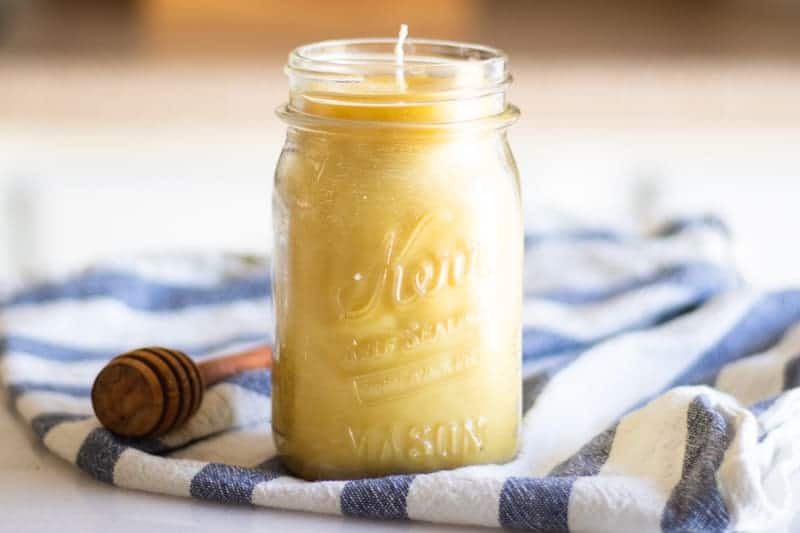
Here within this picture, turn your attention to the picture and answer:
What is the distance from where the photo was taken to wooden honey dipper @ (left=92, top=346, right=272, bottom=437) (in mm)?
679

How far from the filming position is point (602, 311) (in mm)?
917

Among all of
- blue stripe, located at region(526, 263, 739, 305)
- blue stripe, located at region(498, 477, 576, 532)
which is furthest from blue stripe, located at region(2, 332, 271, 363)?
blue stripe, located at region(498, 477, 576, 532)

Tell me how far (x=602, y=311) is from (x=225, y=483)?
1.26ft

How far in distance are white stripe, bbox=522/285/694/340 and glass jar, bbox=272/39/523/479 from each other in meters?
0.23

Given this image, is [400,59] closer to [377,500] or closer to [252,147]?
[377,500]

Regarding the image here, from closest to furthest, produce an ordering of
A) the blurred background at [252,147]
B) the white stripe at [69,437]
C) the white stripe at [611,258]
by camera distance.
→ 1. the white stripe at [69,437]
2. the white stripe at [611,258]
3. the blurred background at [252,147]

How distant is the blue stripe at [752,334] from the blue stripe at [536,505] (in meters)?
0.22

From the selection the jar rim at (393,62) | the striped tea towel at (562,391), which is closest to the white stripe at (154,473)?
the striped tea towel at (562,391)

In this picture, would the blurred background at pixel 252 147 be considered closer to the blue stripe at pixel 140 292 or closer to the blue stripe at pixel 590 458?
the blue stripe at pixel 140 292

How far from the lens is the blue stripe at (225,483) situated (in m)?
0.62

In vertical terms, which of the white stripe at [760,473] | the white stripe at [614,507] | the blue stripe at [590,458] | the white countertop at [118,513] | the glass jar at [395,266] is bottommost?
the white countertop at [118,513]

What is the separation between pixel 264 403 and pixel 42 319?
0.75 ft

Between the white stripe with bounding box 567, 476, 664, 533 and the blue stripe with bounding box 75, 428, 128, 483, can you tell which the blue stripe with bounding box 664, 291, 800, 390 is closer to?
the white stripe with bounding box 567, 476, 664, 533

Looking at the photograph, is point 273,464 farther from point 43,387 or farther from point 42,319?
point 42,319
